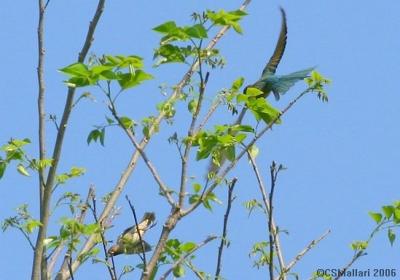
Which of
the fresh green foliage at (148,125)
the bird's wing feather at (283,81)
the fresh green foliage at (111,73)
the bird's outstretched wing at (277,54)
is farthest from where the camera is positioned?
the bird's outstretched wing at (277,54)

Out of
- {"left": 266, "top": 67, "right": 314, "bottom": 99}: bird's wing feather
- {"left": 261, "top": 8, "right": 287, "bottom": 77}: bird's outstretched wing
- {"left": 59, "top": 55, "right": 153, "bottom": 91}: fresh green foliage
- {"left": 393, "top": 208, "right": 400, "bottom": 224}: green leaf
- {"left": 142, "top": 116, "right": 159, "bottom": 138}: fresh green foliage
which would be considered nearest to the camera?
{"left": 59, "top": 55, "right": 153, "bottom": 91}: fresh green foliage

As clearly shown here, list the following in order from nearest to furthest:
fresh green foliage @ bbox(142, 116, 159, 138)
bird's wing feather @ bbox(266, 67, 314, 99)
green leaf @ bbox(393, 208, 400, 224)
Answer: fresh green foliage @ bbox(142, 116, 159, 138) → green leaf @ bbox(393, 208, 400, 224) → bird's wing feather @ bbox(266, 67, 314, 99)

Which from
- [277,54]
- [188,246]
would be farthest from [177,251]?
[277,54]

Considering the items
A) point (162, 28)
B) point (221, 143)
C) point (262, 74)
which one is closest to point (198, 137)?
point (221, 143)

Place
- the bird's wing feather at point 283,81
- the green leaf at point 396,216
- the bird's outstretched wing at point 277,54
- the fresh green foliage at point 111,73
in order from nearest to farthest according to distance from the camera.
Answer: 1. the fresh green foliage at point 111,73
2. the green leaf at point 396,216
3. the bird's wing feather at point 283,81
4. the bird's outstretched wing at point 277,54

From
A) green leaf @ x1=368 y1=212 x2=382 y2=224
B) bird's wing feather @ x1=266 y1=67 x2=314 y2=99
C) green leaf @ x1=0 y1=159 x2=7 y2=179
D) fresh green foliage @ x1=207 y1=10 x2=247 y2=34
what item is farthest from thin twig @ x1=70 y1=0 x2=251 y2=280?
green leaf @ x1=368 y1=212 x2=382 y2=224

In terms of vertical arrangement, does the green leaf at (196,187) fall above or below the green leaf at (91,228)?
above

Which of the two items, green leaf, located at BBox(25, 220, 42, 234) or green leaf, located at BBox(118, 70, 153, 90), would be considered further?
green leaf, located at BBox(25, 220, 42, 234)

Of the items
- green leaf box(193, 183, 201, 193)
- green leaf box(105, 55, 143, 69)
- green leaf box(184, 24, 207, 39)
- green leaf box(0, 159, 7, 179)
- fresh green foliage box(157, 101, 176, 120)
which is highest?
fresh green foliage box(157, 101, 176, 120)

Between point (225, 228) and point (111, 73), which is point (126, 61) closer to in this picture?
point (111, 73)

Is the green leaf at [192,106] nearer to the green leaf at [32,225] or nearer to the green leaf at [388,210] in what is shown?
the green leaf at [32,225]

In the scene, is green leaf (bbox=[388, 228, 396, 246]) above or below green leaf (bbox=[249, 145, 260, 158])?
below

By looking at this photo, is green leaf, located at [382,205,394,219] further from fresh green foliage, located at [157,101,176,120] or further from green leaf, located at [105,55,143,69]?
green leaf, located at [105,55,143,69]

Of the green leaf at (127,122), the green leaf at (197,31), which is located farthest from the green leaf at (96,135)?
the green leaf at (197,31)
